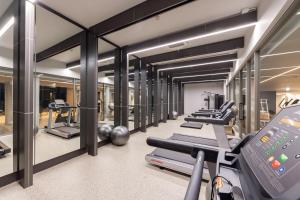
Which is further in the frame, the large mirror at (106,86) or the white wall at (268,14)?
the large mirror at (106,86)

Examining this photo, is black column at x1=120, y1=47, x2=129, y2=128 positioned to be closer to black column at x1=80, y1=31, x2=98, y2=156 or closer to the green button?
black column at x1=80, y1=31, x2=98, y2=156

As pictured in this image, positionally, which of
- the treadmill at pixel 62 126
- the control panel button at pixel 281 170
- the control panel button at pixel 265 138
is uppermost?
the control panel button at pixel 265 138

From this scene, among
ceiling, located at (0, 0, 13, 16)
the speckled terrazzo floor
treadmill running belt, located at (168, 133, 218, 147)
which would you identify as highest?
ceiling, located at (0, 0, 13, 16)

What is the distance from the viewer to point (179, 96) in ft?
42.3

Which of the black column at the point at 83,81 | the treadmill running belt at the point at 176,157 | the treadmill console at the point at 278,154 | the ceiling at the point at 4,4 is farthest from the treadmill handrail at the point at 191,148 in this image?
the ceiling at the point at 4,4

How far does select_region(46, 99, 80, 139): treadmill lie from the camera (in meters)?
4.84

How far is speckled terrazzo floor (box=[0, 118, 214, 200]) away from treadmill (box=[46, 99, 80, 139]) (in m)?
1.92

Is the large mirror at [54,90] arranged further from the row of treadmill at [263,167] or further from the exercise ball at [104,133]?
the row of treadmill at [263,167]

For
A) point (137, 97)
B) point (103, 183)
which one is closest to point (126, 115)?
point (137, 97)

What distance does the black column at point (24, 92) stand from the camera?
2248mm

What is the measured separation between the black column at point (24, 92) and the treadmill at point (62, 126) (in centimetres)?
244

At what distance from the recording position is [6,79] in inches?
130

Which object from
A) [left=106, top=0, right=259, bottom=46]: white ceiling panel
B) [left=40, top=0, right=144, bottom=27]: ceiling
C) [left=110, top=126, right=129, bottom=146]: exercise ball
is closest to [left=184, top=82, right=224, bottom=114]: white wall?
[left=106, top=0, right=259, bottom=46]: white ceiling panel

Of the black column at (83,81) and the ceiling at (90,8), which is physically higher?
the ceiling at (90,8)
